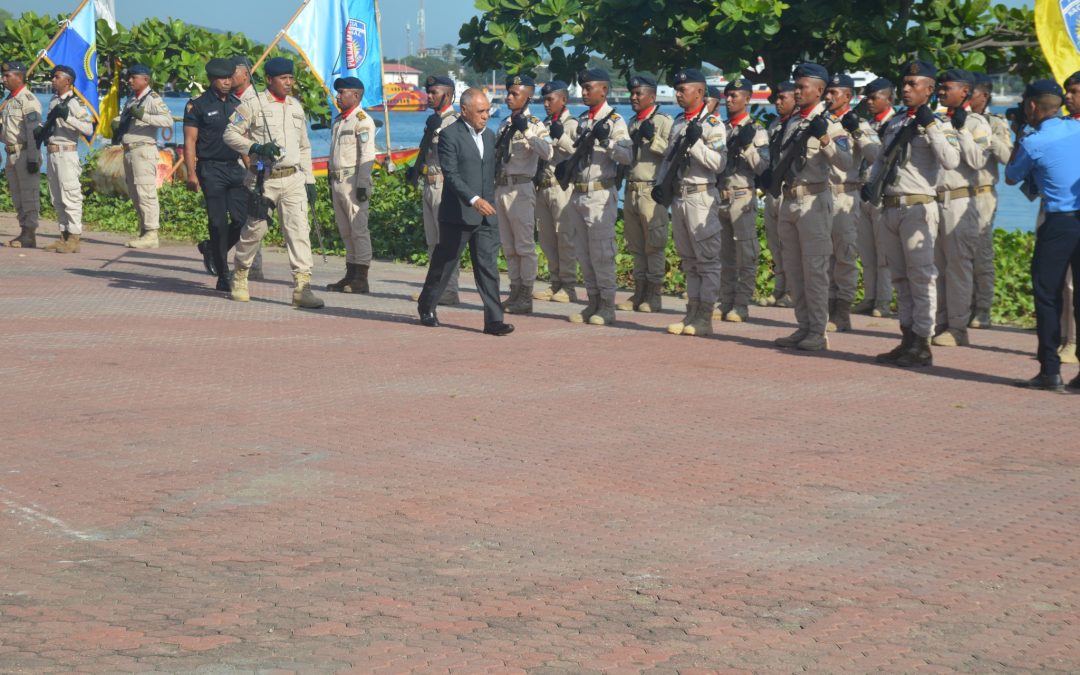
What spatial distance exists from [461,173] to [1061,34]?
462 cm

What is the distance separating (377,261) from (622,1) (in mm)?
4232

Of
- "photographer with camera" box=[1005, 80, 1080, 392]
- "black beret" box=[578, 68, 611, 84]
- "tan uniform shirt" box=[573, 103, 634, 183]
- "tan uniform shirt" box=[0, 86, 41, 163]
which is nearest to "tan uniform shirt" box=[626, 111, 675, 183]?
"tan uniform shirt" box=[573, 103, 634, 183]

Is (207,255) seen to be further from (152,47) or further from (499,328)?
(152,47)

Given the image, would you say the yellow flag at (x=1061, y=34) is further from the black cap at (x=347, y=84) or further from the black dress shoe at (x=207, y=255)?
the black dress shoe at (x=207, y=255)

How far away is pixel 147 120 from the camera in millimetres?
17078

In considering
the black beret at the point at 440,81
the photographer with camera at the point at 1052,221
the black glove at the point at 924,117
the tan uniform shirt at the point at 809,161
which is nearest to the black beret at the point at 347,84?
the black beret at the point at 440,81

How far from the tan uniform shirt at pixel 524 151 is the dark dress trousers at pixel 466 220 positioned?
2.10ft

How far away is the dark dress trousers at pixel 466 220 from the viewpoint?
1180 centimetres

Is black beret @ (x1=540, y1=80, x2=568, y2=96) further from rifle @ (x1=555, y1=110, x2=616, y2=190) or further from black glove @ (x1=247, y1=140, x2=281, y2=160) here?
black glove @ (x1=247, y1=140, x2=281, y2=160)

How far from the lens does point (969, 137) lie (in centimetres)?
1109

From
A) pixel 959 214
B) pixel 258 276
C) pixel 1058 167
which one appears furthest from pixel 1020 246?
pixel 258 276

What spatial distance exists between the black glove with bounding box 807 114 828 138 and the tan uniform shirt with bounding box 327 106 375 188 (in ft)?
16.0

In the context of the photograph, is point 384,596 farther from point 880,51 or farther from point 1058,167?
point 880,51

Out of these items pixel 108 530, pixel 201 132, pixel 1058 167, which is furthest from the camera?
pixel 201 132
